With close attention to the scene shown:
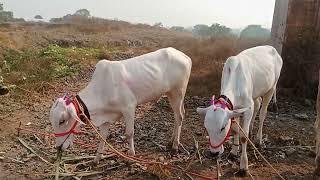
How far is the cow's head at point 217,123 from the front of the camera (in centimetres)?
532

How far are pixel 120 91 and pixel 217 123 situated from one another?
1.74m

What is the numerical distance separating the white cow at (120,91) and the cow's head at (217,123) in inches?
57.9

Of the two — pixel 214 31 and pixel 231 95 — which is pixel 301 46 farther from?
pixel 214 31

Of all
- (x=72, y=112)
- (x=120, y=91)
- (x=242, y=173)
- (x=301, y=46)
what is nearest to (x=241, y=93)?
(x=242, y=173)

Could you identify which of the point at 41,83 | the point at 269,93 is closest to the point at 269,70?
the point at 269,93

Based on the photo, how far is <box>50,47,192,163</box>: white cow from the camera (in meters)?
5.92

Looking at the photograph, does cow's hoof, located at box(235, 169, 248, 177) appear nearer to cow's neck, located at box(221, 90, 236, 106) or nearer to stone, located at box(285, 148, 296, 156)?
cow's neck, located at box(221, 90, 236, 106)

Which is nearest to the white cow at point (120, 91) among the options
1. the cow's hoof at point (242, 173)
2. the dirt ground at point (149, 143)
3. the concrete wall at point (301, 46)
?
the dirt ground at point (149, 143)

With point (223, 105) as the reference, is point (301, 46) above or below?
above

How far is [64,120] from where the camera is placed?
5832mm

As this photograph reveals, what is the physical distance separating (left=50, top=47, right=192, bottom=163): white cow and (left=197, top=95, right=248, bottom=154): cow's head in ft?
4.82

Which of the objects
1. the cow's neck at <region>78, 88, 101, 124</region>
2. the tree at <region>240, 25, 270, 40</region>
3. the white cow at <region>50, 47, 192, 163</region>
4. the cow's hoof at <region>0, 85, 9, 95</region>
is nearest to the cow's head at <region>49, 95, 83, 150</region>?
the white cow at <region>50, 47, 192, 163</region>

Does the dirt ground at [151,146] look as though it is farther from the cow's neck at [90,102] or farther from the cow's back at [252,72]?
the cow's back at [252,72]

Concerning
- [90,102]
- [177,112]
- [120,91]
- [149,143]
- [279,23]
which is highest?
[279,23]
